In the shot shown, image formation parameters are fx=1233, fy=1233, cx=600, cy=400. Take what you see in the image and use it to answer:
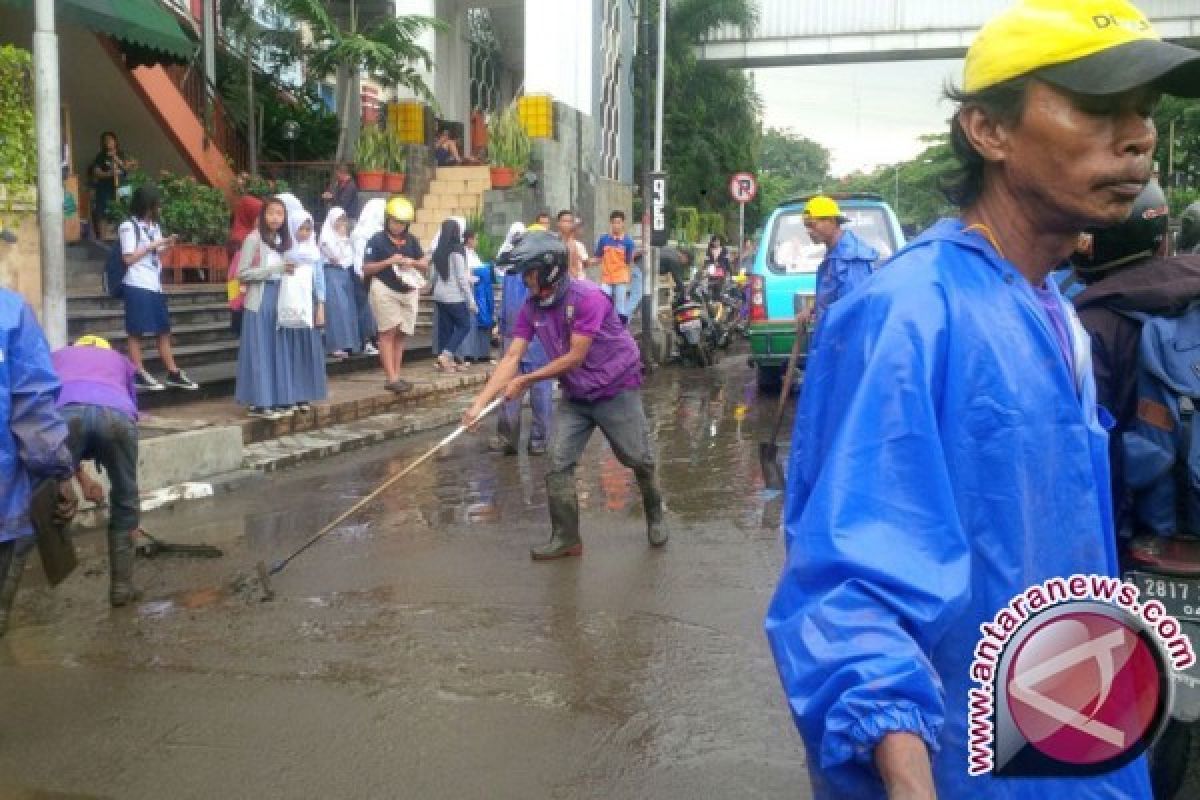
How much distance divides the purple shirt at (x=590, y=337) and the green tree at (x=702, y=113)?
81.3 ft

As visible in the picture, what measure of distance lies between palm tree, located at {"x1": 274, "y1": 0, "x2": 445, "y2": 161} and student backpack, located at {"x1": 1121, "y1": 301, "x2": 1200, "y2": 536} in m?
16.6

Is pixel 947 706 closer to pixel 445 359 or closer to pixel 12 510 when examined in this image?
pixel 12 510

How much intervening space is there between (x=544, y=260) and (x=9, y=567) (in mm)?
3044

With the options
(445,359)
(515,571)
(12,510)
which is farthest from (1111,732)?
(445,359)

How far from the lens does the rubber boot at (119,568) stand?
5848mm

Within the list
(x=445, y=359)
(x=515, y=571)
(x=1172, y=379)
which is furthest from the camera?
(x=445, y=359)

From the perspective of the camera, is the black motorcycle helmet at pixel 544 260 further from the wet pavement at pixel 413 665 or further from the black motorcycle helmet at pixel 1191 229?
the black motorcycle helmet at pixel 1191 229

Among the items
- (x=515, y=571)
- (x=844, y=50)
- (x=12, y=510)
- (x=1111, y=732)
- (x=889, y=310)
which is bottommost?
(x=515, y=571)

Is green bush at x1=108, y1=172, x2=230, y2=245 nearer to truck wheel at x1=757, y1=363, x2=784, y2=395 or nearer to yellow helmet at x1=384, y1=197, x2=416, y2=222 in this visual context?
yellow helmet at x1=384, y1=197, x2=416, y2=222

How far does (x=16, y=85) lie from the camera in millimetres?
8711

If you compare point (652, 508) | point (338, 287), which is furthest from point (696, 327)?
point (652, 508)

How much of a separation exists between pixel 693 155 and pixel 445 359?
22.1 meters

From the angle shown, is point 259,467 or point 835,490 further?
point 259,467

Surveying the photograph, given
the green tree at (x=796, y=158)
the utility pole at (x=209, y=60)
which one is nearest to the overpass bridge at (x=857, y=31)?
the utility pole at (x=209, y=60)
